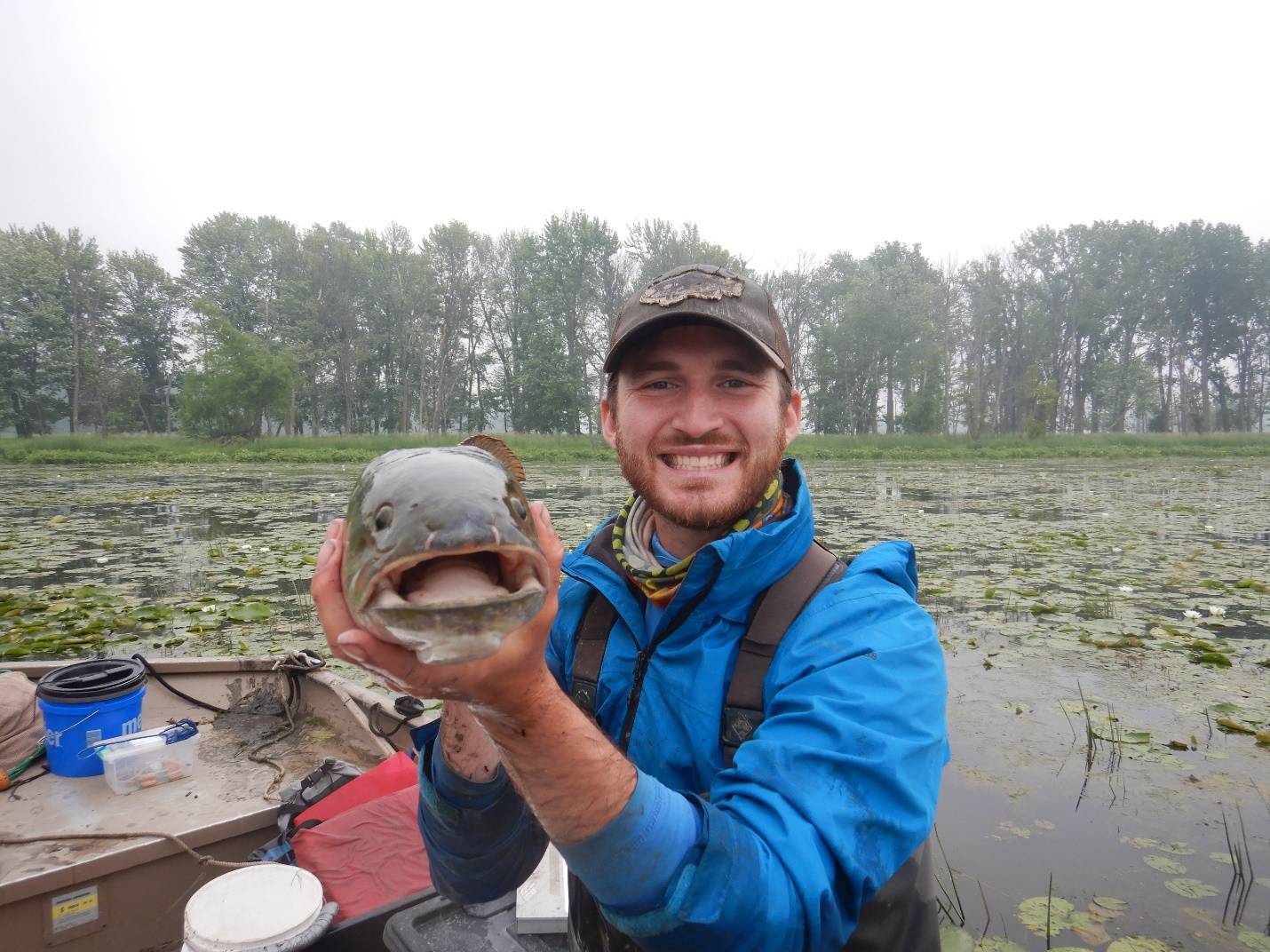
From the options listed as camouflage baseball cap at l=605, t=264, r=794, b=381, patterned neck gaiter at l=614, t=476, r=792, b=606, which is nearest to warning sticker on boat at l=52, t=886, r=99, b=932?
patterned neck gaiter at l=614, t=476, r=792, b=606

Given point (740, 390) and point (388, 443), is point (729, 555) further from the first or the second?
point (388, 443)

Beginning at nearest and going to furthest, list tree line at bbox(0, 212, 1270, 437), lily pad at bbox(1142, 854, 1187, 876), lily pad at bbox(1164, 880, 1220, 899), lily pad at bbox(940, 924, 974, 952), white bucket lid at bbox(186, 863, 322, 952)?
white bucket lid at bbox(186, 863, 322, 952) < lily pad at bbox(940, 924, 974, 952) < lily pad at bbox(1164, 880, 1220, 899) < lily pad at bbox(1142, 854, 1187, 876) < tree line at bbox(0, 212, 1270, 437)

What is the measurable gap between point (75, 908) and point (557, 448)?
28.7 m

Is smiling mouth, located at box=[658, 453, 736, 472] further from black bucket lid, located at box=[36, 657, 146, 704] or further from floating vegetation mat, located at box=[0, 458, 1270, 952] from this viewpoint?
black bucket lid, located at box=[36, 657, 146, 704]

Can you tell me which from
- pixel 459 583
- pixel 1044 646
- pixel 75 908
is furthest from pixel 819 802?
pixel 1044 646

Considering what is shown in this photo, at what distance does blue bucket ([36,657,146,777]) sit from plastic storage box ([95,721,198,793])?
0.23 feet

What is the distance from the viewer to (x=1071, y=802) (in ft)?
11.9

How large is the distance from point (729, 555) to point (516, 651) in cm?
76

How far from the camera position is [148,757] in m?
3.38

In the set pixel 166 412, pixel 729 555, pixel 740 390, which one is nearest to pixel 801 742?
pixel 729 555

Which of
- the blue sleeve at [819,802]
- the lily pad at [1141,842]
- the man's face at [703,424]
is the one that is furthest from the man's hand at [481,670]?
the lily pad at [1141,842]

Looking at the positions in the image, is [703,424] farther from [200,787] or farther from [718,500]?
[200,787]

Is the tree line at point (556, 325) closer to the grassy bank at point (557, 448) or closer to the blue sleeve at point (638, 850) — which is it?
the grassy bank at point (557, 448)

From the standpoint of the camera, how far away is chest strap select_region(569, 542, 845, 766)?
61.9 inches
